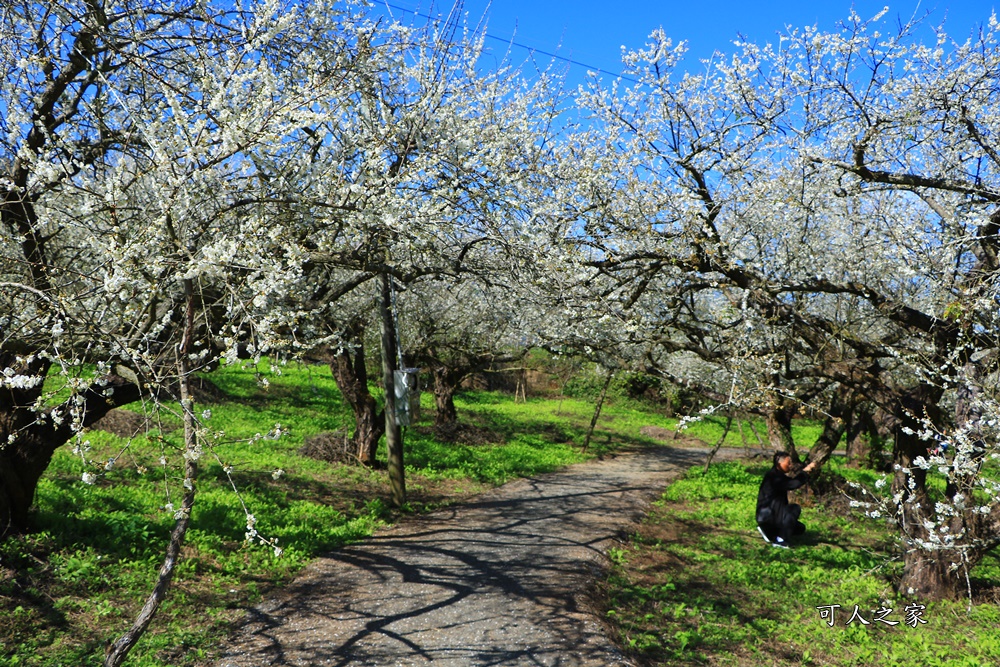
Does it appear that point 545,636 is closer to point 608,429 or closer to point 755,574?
point 755,574

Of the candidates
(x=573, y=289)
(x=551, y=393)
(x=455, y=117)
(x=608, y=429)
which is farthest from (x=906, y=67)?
(x=551, y=393)

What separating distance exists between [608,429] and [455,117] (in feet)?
58.0

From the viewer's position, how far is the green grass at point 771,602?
604 cm

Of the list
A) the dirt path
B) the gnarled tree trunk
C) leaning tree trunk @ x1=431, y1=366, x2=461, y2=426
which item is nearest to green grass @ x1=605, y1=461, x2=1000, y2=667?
the dirt path

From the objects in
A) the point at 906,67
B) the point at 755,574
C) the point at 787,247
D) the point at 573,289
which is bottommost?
the point at 755,574

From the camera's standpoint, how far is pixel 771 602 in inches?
291

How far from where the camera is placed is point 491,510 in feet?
34.6

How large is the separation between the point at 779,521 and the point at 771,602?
2.33m

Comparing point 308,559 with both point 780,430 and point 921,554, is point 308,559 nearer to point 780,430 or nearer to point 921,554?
point 921,554

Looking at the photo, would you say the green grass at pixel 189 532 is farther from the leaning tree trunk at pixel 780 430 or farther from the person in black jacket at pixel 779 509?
the leaning tree trunk at pixel 780 430

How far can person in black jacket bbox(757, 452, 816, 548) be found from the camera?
9.48 meters

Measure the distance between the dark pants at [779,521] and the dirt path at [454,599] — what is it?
1936mm

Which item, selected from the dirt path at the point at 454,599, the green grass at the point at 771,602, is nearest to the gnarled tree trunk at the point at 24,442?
the dirt path at the point at 454,599

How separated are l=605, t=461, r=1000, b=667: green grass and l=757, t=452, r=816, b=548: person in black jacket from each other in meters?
0.23
